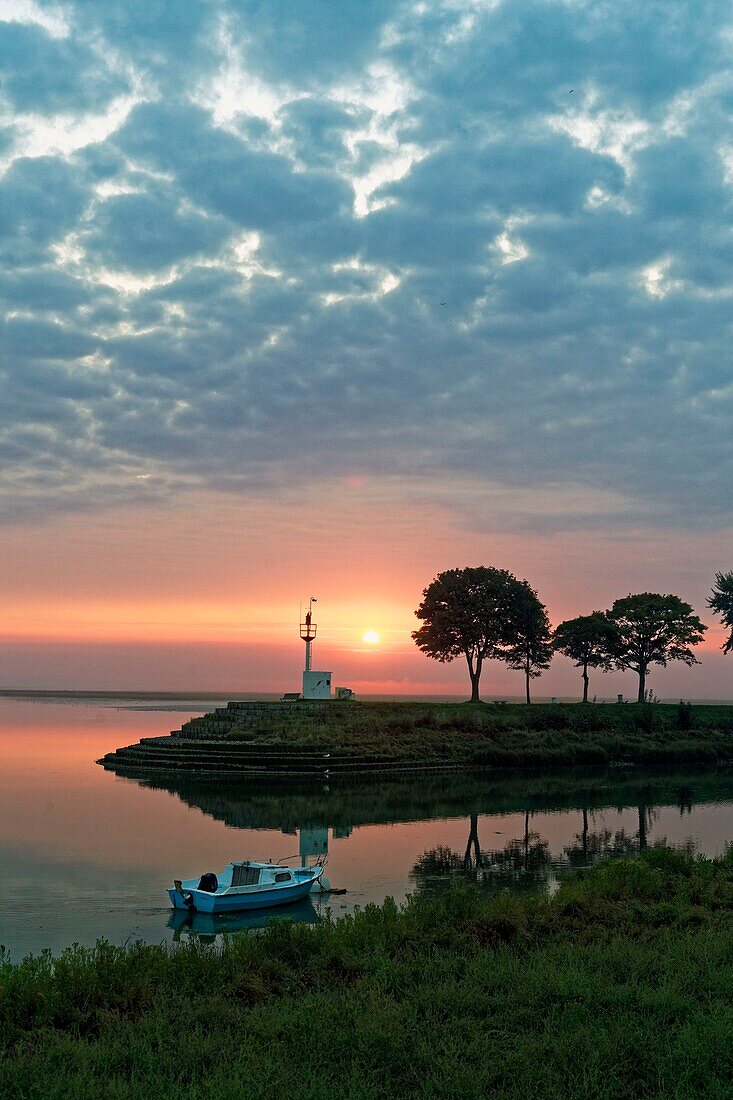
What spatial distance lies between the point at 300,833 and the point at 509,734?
39.1 m

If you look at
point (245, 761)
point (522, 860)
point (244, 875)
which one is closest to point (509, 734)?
point (245, 761)

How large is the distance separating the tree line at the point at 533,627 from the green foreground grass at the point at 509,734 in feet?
32.5

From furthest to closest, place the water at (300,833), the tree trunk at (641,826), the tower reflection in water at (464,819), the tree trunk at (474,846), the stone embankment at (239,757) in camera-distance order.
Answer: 1. the stone embankment at (239,757)
2. the tree trunk at (641,826)
3. the tree trunk at (474,846)
4. the tower reflection in water at (464,819)
5. the water at (300,833)

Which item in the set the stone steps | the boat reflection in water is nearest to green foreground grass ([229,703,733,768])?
the stone steps

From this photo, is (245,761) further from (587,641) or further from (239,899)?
(587,641)

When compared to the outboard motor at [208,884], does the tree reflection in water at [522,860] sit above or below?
below

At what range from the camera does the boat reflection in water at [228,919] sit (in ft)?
68.5

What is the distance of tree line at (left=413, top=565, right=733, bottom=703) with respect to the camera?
299ft

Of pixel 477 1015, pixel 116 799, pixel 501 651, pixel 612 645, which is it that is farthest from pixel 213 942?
pixel 612 645

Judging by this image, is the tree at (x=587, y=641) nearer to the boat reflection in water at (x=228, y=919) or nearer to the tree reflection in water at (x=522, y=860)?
the tree reflection in water at (x=522, y=860)

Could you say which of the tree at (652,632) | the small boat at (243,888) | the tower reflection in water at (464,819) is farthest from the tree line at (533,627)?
the small boat at (243,888)

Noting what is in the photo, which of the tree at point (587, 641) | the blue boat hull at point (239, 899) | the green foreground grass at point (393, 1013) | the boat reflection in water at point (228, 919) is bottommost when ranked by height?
the boat reflection in water at point (228, 919)

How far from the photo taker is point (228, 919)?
22281 mm

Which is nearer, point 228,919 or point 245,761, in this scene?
point 228,919
